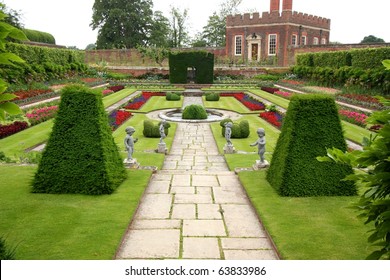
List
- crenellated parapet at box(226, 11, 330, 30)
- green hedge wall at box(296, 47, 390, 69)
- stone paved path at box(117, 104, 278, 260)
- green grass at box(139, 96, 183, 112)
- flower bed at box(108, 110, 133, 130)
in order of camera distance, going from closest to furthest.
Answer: stone paved path at box(117, 104, 278, 260) → flower bed at box(108, 110, 133, 130) → green grass at box(139, 96, 183, 112) → green hedge wall at box(296, 47, 390, 69) → crenellated parapet at box(226, 11, 330, 30)

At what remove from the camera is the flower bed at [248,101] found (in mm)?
20164

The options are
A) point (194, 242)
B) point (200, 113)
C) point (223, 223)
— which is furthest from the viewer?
point (200, 113)

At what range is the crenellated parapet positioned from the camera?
42.7 metres

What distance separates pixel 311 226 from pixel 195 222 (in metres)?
1.66

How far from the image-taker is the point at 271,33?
43.6 metres

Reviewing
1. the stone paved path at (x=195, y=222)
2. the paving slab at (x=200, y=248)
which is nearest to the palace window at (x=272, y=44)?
the stone paved path at (x=195, y=222)

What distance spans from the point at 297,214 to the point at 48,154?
424cm

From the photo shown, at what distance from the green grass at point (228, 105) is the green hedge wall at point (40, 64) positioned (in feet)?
36.0

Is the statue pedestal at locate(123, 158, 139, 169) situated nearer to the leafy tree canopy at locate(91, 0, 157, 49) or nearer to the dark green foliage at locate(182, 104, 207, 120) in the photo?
the dark green foliage at locate(182, 104, 207, 120)

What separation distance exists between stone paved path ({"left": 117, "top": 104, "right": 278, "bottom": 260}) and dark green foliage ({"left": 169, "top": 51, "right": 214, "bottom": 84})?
24.4 meters

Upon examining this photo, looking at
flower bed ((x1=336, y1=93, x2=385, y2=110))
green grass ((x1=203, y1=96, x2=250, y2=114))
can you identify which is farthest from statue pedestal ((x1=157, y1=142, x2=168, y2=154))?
flower bed ((x1=336, y1=93, x2=385, y2=110))

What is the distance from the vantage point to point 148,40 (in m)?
52.0
